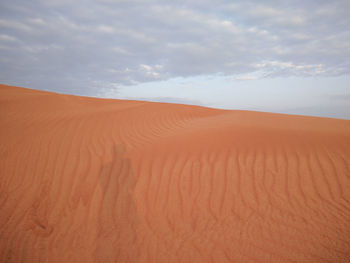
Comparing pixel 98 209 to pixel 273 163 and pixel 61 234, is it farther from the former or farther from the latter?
pixel 273 163

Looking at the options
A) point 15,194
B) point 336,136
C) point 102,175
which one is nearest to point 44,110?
point 15,194

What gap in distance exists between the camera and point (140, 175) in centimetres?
404

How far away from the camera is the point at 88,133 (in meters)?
5.68

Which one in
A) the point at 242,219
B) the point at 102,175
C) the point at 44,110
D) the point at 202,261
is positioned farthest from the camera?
the point at 44,110

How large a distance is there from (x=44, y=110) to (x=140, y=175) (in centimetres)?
552

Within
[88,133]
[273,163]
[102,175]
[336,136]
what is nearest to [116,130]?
[88,133]

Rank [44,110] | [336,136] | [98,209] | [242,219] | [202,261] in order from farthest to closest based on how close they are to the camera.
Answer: [44,110], [336,136], [98,209], [242,219], [202,261]

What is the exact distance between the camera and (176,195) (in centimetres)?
360

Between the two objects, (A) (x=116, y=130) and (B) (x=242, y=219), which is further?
(A) (x=116, y=130)

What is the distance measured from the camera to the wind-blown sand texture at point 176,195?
106 inches

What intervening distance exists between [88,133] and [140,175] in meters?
2.52

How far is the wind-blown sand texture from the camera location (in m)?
2.70

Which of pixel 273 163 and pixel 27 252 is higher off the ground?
pixel 273 163

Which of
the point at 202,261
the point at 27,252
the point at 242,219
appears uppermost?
the point at 242,219
